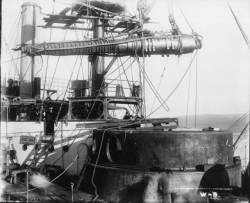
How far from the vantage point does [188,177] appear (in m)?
11.1

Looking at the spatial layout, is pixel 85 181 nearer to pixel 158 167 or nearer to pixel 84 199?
pixel 84 199

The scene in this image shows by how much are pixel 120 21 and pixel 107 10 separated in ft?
5.03

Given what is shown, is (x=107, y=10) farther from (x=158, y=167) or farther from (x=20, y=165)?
(x=158, y=167)

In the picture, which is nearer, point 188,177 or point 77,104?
point 188,177

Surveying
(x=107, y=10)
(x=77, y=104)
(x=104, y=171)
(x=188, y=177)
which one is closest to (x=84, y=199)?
(x=104, y=171)

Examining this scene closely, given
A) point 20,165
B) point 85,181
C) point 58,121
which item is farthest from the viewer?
point 58,121

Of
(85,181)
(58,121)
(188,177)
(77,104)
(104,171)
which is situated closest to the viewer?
(188,177)

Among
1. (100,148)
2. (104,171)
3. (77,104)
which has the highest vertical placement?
(77,104)

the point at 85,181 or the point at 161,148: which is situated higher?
the point at 161,148

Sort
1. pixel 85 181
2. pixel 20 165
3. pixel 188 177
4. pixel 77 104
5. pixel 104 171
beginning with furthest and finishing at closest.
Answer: pixel 77 104, pixel 20 165, pixel 85 181, pixel 104 171, pixel 188 177

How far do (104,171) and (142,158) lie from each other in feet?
5.39

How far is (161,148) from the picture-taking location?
37.8ft

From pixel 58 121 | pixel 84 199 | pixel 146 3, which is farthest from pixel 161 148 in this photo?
pixel 146 3

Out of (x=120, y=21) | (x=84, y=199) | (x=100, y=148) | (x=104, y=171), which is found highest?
(x=120, y=21)
